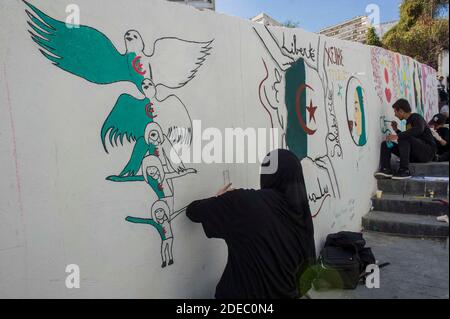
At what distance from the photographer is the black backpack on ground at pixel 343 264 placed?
3.40 m

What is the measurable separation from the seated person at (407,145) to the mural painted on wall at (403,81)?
1.87 feet

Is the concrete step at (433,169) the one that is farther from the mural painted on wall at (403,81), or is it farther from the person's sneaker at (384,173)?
the mural painted on wall at (403,81)

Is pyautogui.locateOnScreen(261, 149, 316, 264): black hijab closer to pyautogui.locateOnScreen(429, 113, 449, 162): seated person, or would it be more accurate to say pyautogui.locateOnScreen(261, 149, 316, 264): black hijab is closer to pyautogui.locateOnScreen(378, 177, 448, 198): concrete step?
pyautogui.locateOnScreen(378, 177, 448, 198): concrete step

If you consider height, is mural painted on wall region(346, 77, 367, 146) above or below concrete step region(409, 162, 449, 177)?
above

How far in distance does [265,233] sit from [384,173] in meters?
3.97

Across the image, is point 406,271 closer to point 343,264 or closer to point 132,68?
point 343,264

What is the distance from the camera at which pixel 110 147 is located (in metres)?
2.16

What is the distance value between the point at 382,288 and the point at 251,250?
189 cm

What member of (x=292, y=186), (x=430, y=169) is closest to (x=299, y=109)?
(x=292, y=186)

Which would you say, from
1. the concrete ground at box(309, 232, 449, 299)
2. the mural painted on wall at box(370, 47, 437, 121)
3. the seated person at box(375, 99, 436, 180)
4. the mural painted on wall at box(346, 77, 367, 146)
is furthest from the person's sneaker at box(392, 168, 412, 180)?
the mural painted on wall at box(370, 47, 437, 121)

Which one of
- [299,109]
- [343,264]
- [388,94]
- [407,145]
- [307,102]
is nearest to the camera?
[343,264]

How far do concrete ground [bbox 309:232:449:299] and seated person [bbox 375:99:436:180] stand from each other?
46.8 inches

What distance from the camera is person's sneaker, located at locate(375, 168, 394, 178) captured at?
17.9 ft
